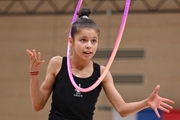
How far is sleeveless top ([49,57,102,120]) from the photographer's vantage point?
2635mm

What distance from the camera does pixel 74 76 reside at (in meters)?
2.70

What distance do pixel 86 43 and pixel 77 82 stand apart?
28 centimetres

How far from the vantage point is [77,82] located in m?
2.68

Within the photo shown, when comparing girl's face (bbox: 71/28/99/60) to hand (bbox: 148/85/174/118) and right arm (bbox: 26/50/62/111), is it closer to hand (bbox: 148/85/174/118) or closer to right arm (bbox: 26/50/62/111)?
right arm (bbox: 26/50/62/111)

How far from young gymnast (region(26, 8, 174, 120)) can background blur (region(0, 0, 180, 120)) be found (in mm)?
4635

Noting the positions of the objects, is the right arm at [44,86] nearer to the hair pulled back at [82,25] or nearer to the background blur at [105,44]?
the hair pulled back at [82,25]

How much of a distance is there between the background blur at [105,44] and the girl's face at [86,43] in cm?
480

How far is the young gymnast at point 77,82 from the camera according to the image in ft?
8.58

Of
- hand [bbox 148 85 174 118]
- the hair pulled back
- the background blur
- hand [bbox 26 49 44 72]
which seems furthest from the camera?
the background blur

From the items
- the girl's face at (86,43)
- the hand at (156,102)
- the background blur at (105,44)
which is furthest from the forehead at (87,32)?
the background blur at (105,44)

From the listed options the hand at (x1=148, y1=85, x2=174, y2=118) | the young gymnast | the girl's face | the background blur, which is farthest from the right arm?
the background blur

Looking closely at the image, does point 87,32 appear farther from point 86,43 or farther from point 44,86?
point 44,86

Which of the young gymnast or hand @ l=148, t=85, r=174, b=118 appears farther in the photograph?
the young gymnast

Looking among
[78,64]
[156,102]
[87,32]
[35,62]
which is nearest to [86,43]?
[87,32]
